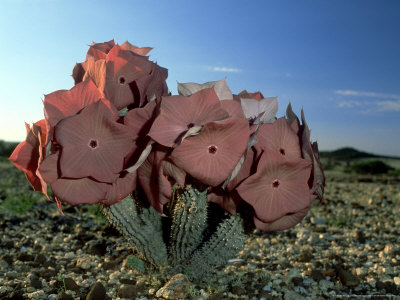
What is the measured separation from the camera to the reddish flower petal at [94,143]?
2010 mm

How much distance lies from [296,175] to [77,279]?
1832 mm

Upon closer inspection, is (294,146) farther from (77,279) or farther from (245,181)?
(77,279)

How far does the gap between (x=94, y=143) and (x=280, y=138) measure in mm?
1070

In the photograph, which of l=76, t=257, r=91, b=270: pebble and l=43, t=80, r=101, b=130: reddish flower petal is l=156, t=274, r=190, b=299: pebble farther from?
l=43, t=80, r=101, b=130: reddish flower petal

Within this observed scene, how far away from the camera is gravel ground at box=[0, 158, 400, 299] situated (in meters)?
2.78

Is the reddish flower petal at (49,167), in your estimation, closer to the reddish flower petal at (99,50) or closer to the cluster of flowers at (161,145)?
the cluster of flowers at (161,145)

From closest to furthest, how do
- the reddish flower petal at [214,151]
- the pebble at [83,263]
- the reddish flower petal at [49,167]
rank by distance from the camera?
the reddish flower petal at [214,151] → the reddish flower petal at [49,167] → the pebble at [83,263]

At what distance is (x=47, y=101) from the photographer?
2.10 m

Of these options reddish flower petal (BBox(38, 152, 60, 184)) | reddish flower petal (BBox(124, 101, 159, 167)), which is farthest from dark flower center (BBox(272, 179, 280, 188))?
reddish flower petal (BBox(38, 152, 60, 184))

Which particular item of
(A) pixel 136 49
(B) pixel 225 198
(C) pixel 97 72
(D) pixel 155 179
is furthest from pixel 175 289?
(A) pixel 136 49

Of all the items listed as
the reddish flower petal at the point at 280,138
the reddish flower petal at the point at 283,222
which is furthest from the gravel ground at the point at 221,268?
the reddish flower petal at the point at 280,138

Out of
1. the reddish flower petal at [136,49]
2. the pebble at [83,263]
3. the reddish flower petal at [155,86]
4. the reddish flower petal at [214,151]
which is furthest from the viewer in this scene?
the pebble at [83,263]

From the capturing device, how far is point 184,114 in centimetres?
203

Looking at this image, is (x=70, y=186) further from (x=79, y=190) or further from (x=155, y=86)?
(x=155, y=86)
